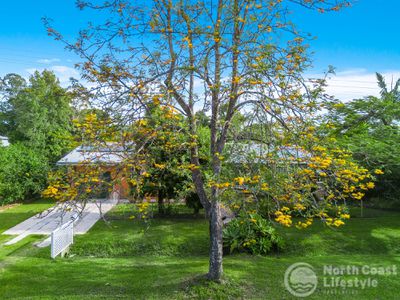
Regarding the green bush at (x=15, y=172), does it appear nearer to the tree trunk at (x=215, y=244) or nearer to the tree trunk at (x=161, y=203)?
the tree trunk at (x=161, y=203)

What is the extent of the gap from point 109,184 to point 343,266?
5482 mm

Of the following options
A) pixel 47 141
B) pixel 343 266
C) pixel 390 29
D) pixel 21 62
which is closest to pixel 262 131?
pixel 343 266

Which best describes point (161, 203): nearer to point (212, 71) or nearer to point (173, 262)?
point (173, 262)

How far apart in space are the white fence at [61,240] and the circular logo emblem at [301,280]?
532cm

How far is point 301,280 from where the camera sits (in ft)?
20.1

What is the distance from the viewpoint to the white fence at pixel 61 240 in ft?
25.0

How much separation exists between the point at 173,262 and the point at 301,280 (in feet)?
9.91

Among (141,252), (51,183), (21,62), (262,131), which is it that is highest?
(21,62)

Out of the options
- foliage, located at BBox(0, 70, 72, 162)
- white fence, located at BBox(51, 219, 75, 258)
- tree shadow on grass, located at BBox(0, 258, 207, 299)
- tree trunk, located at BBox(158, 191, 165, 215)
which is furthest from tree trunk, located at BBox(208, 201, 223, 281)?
foliage, located at BBox(0, 70, 72, 162)

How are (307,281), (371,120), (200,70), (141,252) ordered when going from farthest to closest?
1. (371,120)
2. (141,252)
3. (307,281)
4. (200,70)

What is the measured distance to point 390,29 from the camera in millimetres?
9367

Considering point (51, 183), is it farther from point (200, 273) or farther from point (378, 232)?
point (378, 232)

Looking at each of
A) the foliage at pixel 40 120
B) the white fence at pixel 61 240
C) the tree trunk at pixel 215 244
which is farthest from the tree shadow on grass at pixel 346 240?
the foliage at pixel 40 120

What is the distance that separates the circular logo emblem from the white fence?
5320 millimetres
